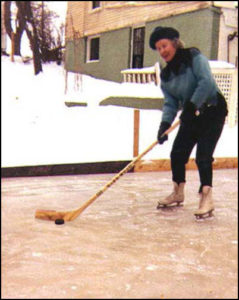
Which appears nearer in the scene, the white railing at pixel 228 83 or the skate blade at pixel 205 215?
the skate blade at pixel 205 215

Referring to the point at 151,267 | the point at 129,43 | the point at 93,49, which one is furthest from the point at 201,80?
the point at 93,49

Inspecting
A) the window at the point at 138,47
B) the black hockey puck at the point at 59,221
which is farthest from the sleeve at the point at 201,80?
the window at the point at 138,47

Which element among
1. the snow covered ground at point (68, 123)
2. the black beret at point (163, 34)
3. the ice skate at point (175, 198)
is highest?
the black beret at point (163, 34)

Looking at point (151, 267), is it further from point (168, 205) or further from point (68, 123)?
point (68, 123)

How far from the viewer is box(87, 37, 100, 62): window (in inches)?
639

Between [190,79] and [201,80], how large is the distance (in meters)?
0.15

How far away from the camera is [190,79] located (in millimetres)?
3639

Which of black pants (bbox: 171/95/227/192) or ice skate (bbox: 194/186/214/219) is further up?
black pants (bbox: 171/95/227/192)

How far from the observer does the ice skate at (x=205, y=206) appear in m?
3.62

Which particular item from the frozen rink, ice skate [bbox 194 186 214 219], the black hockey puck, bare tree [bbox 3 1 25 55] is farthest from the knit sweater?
bare tree [bbox 3 1 25 55]

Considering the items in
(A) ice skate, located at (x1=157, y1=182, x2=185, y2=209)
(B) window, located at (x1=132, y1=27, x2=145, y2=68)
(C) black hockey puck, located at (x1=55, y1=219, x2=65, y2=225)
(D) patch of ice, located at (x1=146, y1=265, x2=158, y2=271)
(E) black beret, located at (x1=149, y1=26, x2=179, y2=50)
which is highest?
(B) window, located at (x1=132, y1=27, x2=145, y2=68)

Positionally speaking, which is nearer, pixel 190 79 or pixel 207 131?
pixel 190 79

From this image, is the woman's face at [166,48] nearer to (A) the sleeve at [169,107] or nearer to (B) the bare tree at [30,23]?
(A) the sleeve at [169,107]

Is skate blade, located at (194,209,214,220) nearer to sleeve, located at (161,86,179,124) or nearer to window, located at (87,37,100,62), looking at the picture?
sleeve, located at (161,86,179,124)
